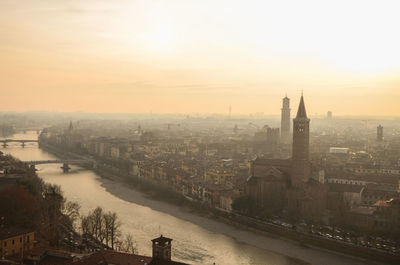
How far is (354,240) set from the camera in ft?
48.5

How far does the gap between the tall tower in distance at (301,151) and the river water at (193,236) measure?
430cm

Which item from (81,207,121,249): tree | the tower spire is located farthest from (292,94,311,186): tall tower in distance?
(81,207,121,249): tree

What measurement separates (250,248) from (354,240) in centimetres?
343

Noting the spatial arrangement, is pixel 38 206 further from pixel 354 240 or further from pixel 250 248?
pixel 354 240

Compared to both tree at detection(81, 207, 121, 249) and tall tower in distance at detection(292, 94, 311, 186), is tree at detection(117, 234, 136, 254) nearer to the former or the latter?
tree at detection(81, 207, 121, 249)

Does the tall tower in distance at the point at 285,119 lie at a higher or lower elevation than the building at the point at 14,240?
higher

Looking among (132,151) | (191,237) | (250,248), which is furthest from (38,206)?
(132,151)

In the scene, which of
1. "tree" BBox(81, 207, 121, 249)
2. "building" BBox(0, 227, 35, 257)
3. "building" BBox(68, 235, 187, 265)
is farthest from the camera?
"tree" BBox(81, 207, 121, 249)

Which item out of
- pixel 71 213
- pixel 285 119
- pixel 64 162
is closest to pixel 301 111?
pixel 71 213

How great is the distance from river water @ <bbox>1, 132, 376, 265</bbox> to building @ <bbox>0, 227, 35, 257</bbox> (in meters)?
3.30

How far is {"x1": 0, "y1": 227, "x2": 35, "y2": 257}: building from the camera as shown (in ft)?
37.3

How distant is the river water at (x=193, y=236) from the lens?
1395cm

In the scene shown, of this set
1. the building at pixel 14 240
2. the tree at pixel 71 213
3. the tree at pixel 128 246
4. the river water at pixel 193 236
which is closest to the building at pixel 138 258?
the building at pixel 14 240

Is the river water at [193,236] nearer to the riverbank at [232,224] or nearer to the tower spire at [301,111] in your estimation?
the riverbank at [232,224]
